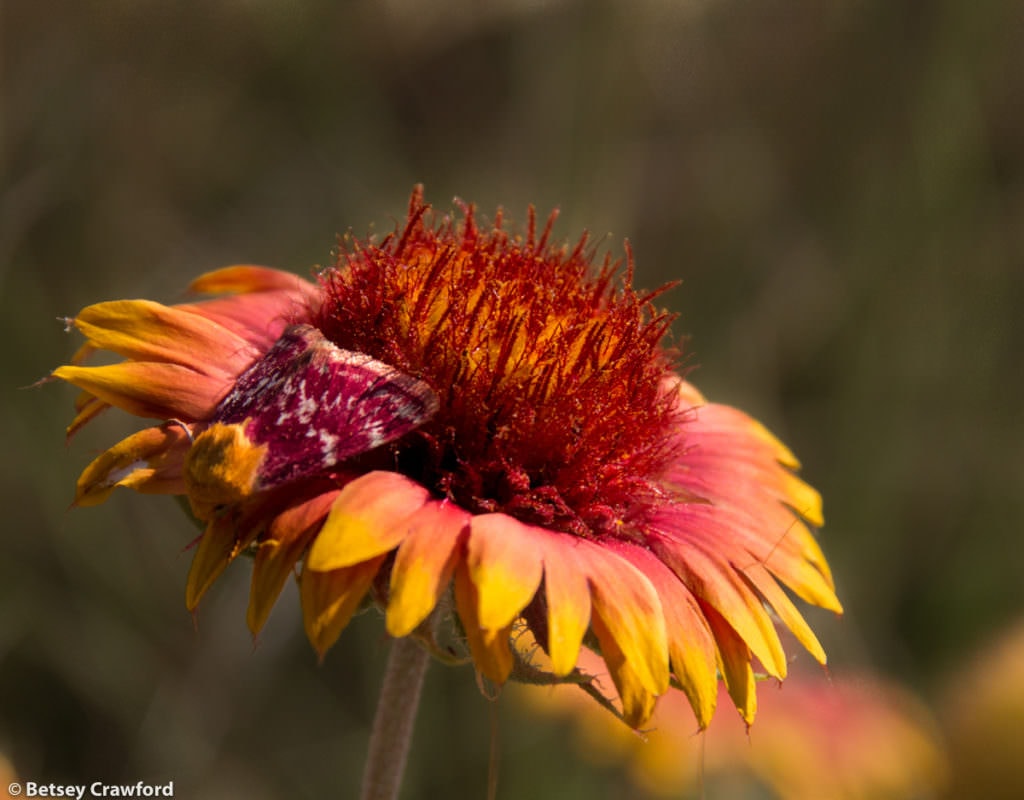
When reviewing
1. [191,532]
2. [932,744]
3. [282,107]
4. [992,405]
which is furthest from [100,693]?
[992,405]

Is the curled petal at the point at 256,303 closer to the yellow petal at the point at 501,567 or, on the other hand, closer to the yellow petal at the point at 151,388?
the yellow petal at the point at 151,388

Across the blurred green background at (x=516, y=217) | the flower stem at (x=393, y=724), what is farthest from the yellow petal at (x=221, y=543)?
the blurred green background at (x=516, y=217)

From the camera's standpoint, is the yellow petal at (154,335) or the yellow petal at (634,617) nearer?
the yellow petal at (634,617)

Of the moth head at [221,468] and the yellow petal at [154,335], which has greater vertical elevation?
the yellow petal at [154,335]

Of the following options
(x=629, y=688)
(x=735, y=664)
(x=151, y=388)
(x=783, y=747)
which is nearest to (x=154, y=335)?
(x=151, y=388)

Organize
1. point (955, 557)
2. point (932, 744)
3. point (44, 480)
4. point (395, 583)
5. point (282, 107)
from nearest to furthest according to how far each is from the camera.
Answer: point (395, 583)
point (932, 744)
point (44, 480)
point (282, 107)
point (955, 557)

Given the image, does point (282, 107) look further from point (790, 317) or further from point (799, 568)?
point (799, 568)

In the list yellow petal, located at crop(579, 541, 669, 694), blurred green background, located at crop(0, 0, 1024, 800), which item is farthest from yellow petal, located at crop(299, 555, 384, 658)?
blurred green background, located at crop(0, 0, 1024, 800)
